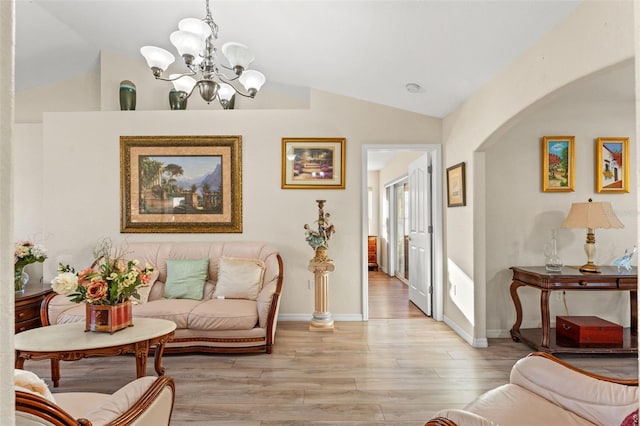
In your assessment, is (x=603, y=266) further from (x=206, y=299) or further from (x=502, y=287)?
(x=206, y=299)

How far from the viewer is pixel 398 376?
292 centimetres

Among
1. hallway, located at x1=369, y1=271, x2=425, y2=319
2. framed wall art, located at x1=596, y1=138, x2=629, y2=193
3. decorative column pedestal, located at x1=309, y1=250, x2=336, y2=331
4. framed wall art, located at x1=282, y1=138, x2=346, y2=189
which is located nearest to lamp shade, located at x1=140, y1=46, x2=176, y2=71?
framed wall art, located at x1=282, y1=138, x2=346, y2=189

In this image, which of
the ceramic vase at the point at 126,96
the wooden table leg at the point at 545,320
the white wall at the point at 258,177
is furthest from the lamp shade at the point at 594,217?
the ceramic vase at the point at 126,96

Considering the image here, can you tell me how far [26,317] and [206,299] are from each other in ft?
6.14

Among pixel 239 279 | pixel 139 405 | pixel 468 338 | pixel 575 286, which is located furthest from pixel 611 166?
pixel 139 405

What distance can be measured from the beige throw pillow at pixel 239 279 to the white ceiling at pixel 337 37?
7.35 ft

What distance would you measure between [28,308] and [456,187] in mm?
4766

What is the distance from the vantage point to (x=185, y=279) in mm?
3920

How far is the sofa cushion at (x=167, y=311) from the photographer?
3.40m

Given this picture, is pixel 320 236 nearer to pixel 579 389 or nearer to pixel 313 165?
pixel 313 165

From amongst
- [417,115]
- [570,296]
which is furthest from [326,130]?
[570,296]

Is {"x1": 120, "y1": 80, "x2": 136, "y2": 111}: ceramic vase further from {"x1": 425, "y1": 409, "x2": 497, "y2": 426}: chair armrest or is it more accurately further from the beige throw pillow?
{"x1": 425, "y1": 409, "x2": 497, "y2": 426}: chair armrest

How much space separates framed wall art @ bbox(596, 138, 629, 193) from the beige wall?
4.32ft

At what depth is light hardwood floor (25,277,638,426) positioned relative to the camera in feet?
7.80
